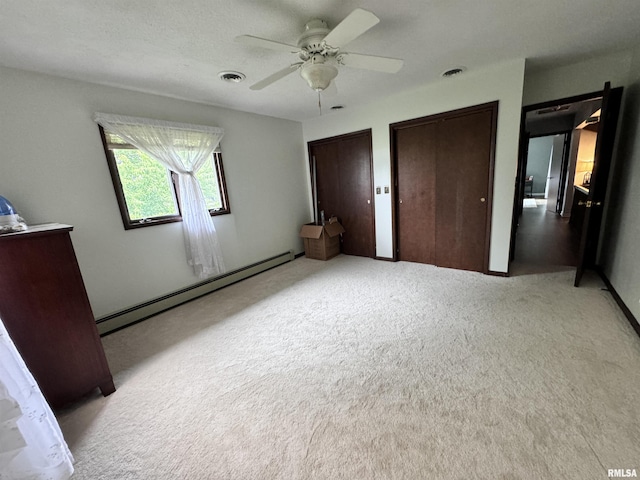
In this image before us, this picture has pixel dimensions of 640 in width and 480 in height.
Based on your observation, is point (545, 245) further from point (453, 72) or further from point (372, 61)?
point (372, 61)

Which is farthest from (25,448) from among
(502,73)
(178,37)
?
(502,73)

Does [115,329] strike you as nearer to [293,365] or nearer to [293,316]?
[293,316]

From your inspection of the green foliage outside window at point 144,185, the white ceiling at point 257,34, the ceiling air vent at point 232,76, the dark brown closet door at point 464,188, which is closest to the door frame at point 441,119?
the dark brown closet door at point 464,188

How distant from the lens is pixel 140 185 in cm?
264

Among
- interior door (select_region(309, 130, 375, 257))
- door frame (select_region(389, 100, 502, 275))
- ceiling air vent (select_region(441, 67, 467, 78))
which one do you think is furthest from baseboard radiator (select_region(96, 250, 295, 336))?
ceiling air vent (select_region(441, 67, 467, 78))

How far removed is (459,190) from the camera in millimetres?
3117

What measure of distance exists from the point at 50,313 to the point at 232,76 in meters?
2.25

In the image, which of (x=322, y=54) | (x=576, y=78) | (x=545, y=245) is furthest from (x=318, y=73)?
(x=545, y=245)

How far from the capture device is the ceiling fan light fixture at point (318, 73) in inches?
67.1

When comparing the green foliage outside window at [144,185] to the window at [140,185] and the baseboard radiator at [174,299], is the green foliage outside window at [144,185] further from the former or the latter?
the baseboard radiator at [174,299]

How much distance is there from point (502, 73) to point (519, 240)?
2.92 m

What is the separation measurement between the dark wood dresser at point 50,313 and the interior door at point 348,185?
3278 millimetres

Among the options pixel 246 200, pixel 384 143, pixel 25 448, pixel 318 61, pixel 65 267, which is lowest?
pixel 25 448

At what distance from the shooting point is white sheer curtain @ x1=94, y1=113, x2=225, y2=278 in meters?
2.52
